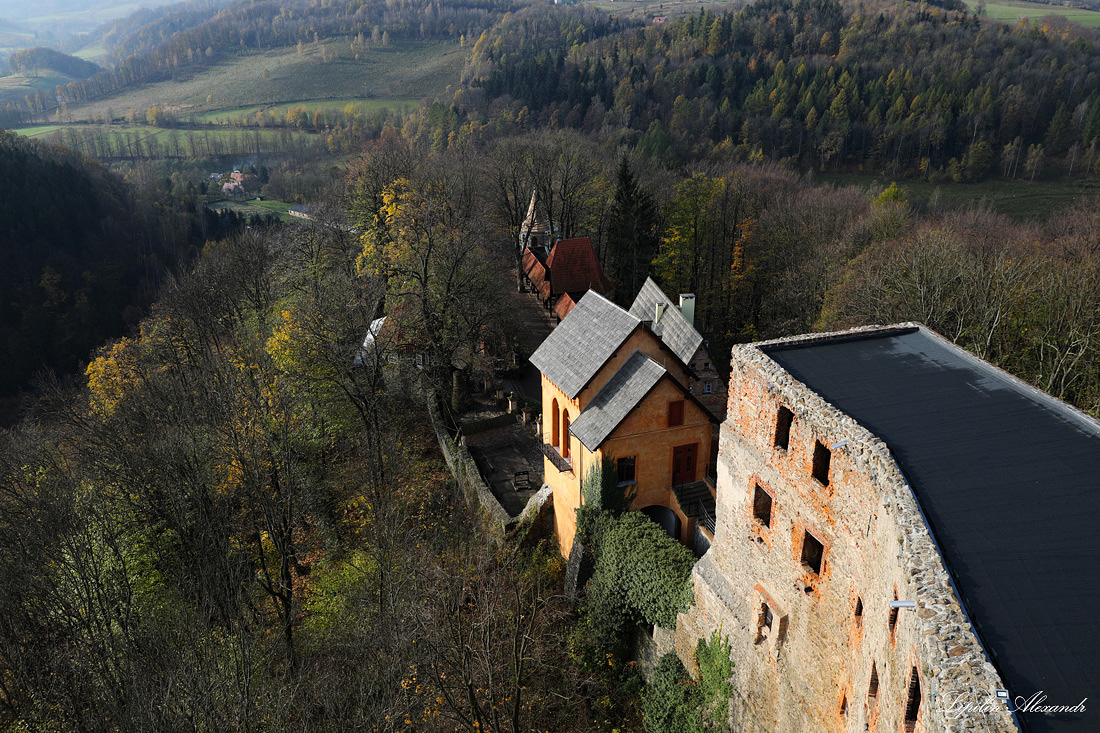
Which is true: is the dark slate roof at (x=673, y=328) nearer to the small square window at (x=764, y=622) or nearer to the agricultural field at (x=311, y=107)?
the small square window at (x=764, y=622)

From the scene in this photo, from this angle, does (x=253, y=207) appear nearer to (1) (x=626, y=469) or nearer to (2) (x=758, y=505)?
(1) (x=626, y=469)

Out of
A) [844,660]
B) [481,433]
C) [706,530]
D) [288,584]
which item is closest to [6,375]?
[481,433]

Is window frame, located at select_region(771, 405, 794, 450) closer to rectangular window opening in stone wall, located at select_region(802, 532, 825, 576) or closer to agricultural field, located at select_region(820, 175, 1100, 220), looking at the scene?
rectangular window opening in stone wall, located at select_region(802, 532, 825, 576)

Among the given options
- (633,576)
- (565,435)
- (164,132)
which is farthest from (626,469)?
(164,132)

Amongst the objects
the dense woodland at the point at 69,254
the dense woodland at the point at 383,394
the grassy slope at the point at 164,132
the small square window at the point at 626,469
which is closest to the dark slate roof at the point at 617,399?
the small square window at the point at 626,469

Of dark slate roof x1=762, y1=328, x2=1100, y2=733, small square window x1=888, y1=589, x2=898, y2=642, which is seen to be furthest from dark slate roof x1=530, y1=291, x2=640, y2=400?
small square window x1=888, y1=589, x2=898, y2=642

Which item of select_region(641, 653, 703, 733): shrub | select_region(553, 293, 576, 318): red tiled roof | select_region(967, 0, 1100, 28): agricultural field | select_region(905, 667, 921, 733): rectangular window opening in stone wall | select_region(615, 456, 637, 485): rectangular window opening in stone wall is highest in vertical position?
select_region(967, 0, 1100, 28): agricultural field

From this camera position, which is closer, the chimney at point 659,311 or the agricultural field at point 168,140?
the chimney at point 659,311
